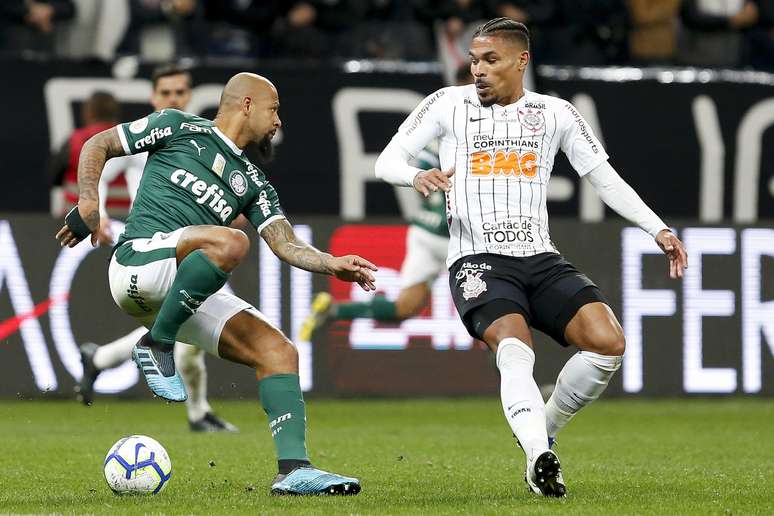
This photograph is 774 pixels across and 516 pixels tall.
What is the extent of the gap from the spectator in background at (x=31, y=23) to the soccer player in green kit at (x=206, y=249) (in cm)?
704

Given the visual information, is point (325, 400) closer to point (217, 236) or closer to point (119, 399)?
point (119, 399)

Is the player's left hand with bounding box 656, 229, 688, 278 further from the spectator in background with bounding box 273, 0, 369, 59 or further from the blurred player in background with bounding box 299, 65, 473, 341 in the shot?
the spectator in background with bounding box 273, 0, 369, 59

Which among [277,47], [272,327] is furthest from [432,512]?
[277,47]

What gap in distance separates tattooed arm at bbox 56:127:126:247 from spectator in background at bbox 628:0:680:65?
29.7 ft

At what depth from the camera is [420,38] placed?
14602 millimetres

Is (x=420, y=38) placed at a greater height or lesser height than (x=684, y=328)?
greater

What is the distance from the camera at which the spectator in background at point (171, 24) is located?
1387 centimetres

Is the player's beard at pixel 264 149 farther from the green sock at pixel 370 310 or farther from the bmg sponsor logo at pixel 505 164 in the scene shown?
the green sock at pixel 370 310

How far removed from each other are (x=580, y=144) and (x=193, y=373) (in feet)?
13.0

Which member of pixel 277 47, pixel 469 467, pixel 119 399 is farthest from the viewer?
pixel 277 47

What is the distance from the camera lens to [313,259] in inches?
264

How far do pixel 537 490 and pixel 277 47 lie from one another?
873cm

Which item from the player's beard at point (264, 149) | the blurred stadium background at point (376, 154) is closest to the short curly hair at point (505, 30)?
the player's beard at point (264, 149)

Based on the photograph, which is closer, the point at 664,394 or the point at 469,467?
the point at 469,467
